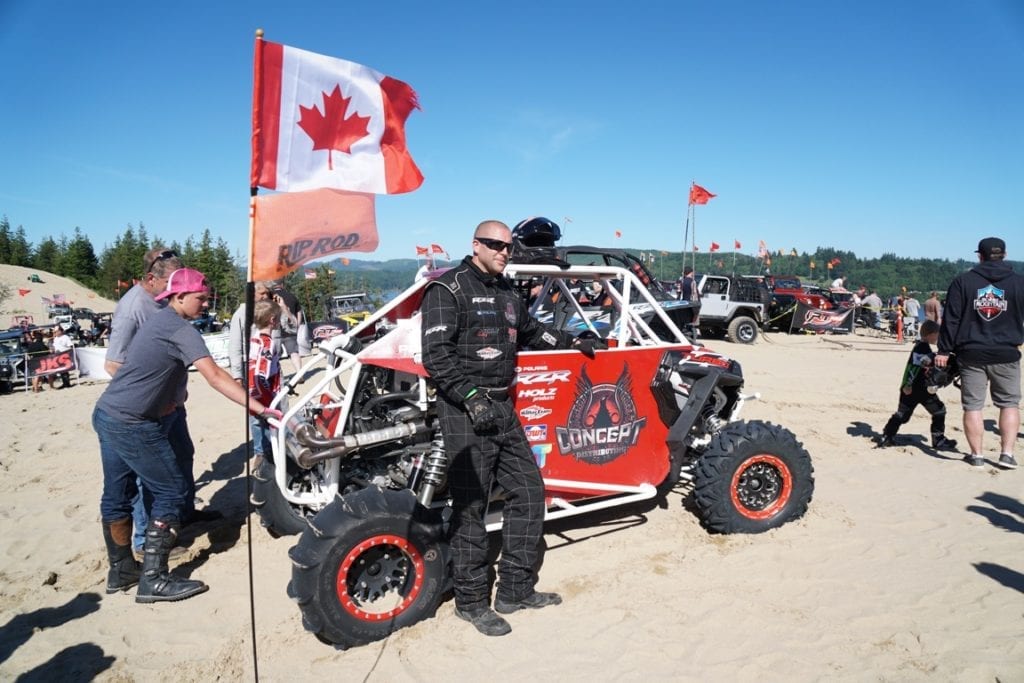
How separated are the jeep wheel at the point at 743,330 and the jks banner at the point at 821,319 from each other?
3377 millimetres

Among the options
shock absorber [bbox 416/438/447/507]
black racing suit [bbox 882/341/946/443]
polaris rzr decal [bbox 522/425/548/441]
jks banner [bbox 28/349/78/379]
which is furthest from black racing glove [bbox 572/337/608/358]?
jks banner [bbox 28/349/78/379]

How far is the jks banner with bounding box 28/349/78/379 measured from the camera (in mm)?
12696

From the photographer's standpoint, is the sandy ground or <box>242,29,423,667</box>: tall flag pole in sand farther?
the sandy ground

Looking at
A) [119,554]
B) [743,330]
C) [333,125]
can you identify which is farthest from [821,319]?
[119,554]

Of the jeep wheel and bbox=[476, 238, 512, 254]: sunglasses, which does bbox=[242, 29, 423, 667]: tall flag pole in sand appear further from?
the jeep wheel

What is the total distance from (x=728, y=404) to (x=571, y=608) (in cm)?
237

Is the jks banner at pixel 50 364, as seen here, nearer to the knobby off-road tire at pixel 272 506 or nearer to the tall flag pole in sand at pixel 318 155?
the knobby off-road tire at pixel 272 506

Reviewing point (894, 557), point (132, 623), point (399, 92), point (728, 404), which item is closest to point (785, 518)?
point (894, 557)

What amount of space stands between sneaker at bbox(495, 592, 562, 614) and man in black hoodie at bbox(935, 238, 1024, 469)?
15.2 feet

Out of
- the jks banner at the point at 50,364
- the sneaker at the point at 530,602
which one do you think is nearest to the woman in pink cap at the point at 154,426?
the sneaker at the point at 530,602

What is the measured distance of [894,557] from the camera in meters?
4.01

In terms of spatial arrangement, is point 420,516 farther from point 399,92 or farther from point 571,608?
point 399,92

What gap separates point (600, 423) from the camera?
404cm

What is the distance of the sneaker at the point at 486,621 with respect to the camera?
10.5 ft
